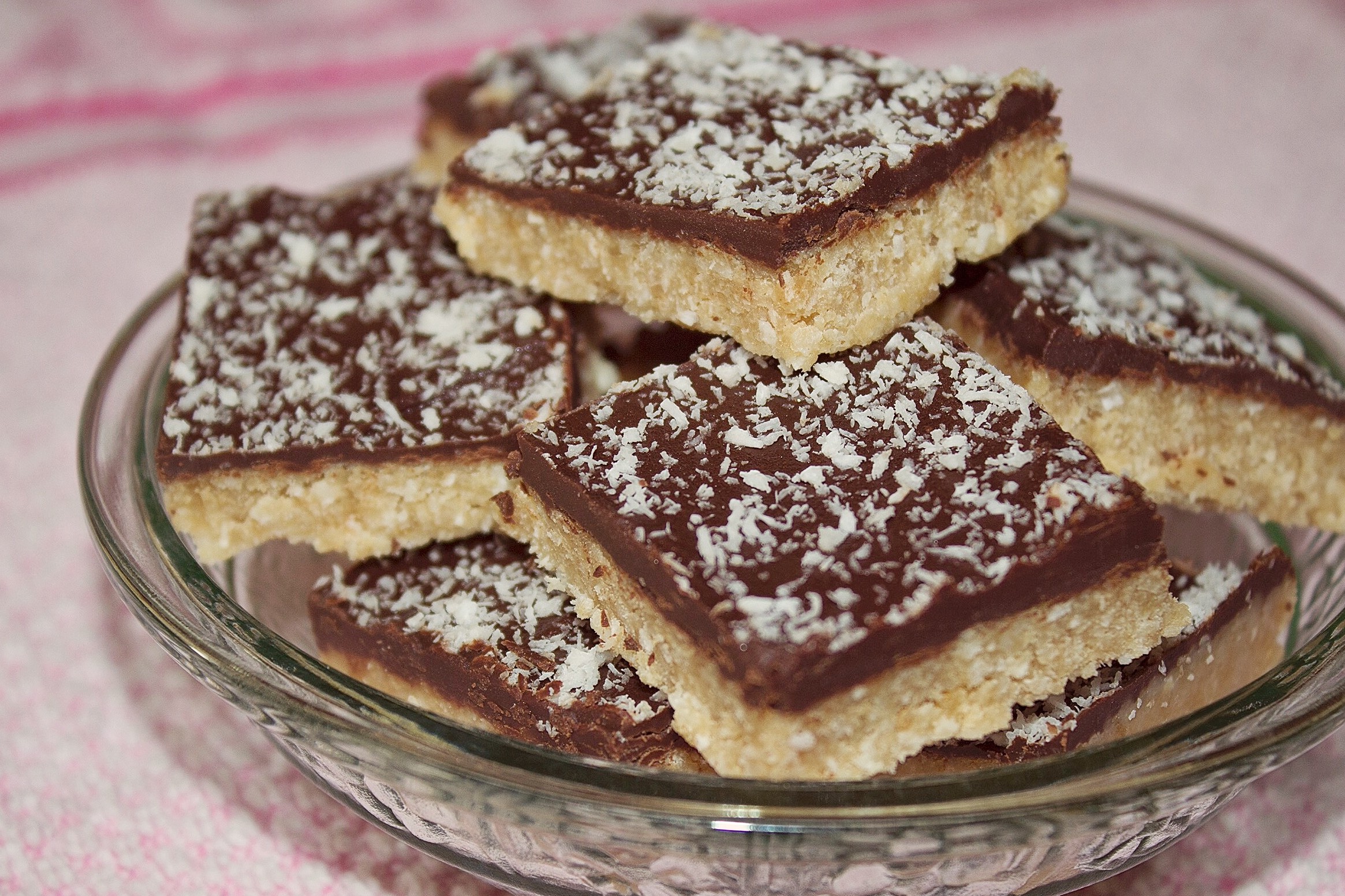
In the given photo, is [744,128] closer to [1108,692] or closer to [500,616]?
[500,616]

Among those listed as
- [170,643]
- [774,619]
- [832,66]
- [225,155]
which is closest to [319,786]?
[170,643]

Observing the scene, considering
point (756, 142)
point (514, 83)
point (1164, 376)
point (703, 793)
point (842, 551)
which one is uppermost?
point (514, 83)

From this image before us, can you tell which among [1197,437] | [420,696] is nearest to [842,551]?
[420,696]

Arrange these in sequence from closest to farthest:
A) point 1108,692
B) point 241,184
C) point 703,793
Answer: point 703,793, point 1108,692, point 241,184

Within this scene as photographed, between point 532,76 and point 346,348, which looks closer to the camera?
point 346,348

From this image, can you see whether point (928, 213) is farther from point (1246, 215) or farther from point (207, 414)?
point (1246, 215)

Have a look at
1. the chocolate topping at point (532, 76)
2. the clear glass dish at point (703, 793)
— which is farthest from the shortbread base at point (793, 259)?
the clear glass dish at point (703, 793)

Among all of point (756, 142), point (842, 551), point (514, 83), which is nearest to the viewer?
point (842, 551)

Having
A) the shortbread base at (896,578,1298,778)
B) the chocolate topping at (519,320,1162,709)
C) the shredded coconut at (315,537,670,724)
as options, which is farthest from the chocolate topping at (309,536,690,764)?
the shortbread base at (896,578,1298,778)
